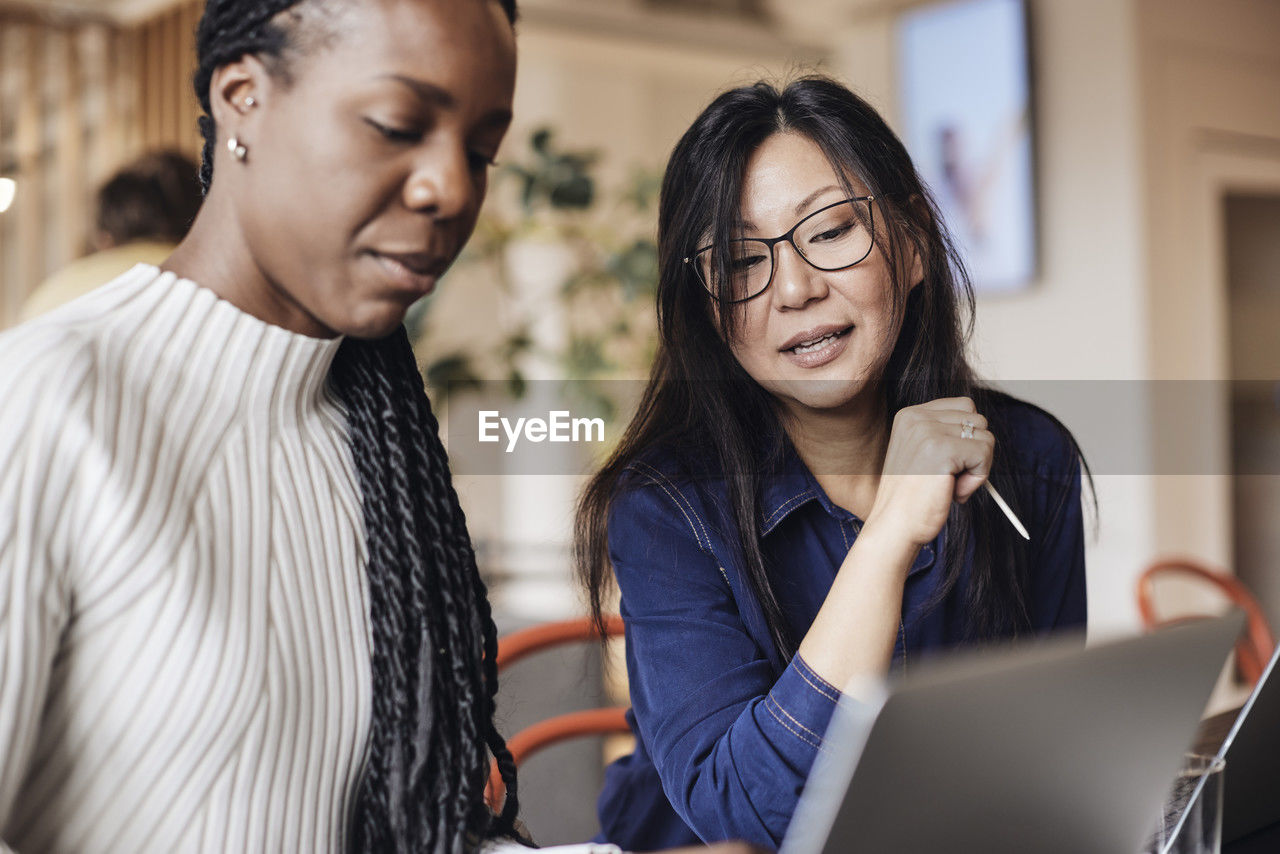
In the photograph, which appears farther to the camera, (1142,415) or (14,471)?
(1142,415)

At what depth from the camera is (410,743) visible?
666 millimetres

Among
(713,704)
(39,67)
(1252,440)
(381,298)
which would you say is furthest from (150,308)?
(39,67)

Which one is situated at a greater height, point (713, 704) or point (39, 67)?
point (39, 67)

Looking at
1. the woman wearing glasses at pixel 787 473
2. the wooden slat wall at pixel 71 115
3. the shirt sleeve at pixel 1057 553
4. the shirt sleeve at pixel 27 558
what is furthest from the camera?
the wooden slat wall at pixel 71 115

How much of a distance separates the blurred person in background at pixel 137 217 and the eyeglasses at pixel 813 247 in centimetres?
157

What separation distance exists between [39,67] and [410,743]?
4761 mm

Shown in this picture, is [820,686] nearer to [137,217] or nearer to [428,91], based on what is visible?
[428,91]

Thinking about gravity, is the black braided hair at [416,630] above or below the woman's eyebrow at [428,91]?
below

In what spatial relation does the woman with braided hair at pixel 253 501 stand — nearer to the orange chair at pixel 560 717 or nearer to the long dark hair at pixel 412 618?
the long dark hair at pixel 412 618

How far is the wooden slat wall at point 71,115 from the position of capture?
4516mm

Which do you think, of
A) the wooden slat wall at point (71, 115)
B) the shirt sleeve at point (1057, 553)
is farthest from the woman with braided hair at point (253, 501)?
the wooden slat wall at point (71, 115)

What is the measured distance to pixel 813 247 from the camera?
1067mm

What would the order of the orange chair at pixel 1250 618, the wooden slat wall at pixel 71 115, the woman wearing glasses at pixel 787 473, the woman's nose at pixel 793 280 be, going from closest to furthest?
the woman wearing glasses at pixel 787 473 → the woman's nose at pixel 793 280 → the orange chair at pixel 1250 618 → the wooden slat wall at pixel 71 115

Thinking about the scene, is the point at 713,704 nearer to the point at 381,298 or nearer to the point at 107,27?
the point at 381,298
